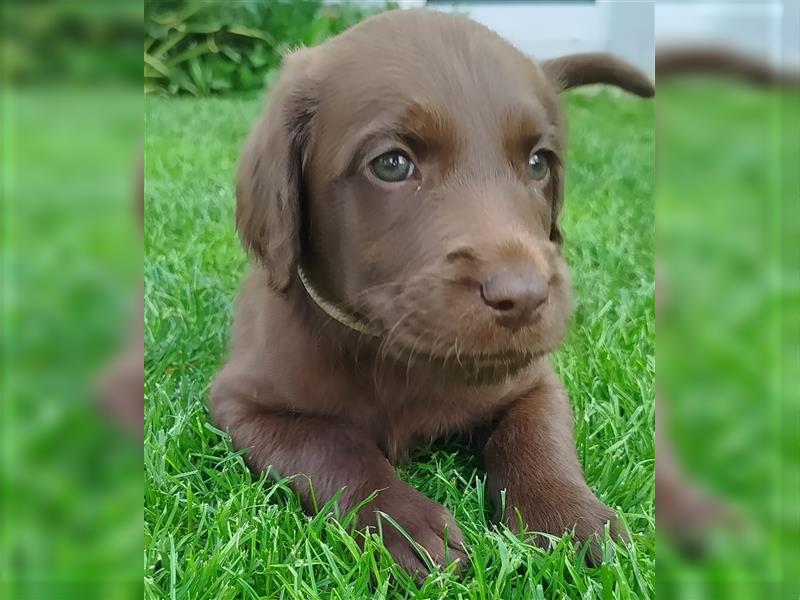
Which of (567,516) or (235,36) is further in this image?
(235,36)

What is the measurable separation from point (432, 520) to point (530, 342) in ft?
1.29

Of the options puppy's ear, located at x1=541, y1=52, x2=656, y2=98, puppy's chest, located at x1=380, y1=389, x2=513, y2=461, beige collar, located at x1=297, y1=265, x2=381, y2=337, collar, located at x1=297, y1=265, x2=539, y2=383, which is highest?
puppy's ear, located at x1=541, y1=52, x2=656, y2=98

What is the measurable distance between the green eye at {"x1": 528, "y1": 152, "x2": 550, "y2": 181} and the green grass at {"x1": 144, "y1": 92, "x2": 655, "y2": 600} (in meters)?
0.23

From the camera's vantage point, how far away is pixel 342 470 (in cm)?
164

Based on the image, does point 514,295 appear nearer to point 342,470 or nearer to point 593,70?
point 342,470

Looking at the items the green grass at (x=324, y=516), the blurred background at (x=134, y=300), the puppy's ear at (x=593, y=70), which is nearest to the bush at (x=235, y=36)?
the green grass at (x=324, y=516)

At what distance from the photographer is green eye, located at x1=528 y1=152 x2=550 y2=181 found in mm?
1690

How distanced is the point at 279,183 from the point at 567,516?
0.93 metres

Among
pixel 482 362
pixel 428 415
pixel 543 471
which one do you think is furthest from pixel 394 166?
pixel 543 471

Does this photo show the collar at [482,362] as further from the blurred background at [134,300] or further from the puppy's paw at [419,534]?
the blurred background at [134,300]

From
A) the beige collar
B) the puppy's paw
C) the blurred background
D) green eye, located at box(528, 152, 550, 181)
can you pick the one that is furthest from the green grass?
the blurred background

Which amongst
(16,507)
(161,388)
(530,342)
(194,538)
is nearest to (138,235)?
(16,507)

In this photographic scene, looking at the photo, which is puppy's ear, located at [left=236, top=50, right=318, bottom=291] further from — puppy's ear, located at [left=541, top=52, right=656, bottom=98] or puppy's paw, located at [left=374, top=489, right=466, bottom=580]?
puppy's ear, located at [left=541, top=52, right=656, bottom=98]

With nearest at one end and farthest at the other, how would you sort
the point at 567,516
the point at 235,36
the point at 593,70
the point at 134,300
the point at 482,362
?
the point at 134,300, the point at 482,362, the point at 567,516, the point at 593,70, the point at 235,36
